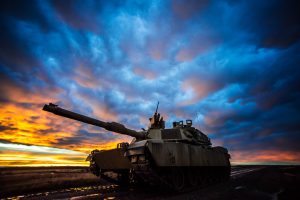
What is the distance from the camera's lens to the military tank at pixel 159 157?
8219 millimetres

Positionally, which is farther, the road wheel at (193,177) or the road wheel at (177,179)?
the road wheel at (193,177)

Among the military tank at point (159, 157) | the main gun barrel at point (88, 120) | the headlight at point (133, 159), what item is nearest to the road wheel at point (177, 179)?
the military tank at point (159, 157)

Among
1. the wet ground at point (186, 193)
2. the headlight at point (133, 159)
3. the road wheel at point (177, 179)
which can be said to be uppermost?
the headlight at point (133, 159)

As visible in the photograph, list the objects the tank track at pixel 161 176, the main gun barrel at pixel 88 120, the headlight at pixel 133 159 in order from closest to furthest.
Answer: the main gun barrel at pixel 88 120 < the tank track at pixel 161 176 < the headlight at pixel 133 159

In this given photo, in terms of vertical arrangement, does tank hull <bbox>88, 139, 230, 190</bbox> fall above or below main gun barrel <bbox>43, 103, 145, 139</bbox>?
below

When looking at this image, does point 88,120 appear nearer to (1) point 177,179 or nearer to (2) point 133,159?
(2) point 133,159

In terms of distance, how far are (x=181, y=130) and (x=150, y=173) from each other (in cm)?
394

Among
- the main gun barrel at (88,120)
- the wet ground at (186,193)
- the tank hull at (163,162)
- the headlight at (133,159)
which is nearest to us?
the wet ground at (186,193)

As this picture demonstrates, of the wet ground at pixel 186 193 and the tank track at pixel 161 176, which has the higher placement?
the tank track at pixel 161 176

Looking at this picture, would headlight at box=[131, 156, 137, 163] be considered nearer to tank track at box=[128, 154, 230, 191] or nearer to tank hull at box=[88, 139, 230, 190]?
tank hull at box=[88, 139, 230, 190]

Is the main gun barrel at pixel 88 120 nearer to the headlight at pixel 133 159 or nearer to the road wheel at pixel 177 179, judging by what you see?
the headlight at pixel 133 159

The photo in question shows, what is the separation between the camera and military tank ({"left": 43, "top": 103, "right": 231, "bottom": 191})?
822cm

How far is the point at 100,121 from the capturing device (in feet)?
30.2

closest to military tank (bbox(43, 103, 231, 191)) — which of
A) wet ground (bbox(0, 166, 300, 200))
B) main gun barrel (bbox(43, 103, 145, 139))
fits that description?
main gun barrel (bbox(43, 103, 145, 139))
